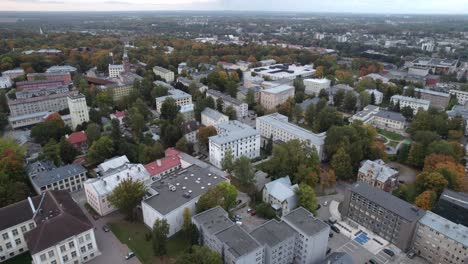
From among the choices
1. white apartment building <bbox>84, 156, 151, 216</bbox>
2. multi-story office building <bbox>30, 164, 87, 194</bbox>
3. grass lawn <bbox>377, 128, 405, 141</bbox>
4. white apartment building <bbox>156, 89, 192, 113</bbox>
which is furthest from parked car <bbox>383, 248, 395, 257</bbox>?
white apartment building <bbox>156, 89, 192, 113</bbox>

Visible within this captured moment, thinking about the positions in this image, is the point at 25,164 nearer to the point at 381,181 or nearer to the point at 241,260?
the point at 241,260

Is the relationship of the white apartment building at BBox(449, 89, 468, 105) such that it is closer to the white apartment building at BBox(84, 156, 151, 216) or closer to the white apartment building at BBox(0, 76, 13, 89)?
the white apartment building at BBox(84, 156, 151, 216)

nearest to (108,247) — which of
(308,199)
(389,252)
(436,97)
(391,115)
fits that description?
(308,199)

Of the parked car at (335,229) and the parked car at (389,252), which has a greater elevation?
the parked car at (389,252)

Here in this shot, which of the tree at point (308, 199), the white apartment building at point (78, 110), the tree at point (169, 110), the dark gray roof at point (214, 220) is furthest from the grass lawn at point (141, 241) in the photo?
the white apartment building at point (78, 110)

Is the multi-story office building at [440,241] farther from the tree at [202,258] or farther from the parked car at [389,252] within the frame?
the tree at [202,258]

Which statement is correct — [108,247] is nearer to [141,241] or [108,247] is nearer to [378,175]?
[141,241]
